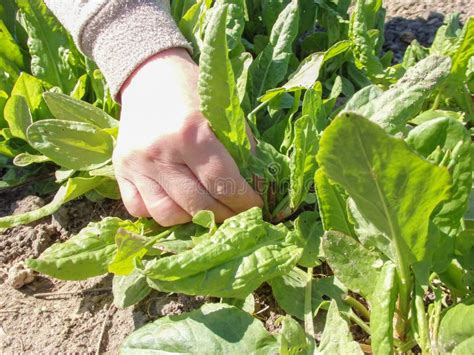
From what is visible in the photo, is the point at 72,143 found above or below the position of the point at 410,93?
below

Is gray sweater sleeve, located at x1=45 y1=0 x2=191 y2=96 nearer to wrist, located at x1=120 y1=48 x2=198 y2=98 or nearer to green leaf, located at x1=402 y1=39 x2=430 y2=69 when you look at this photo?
wrist, located at x1=120 y1=48 x2=198 y2=98

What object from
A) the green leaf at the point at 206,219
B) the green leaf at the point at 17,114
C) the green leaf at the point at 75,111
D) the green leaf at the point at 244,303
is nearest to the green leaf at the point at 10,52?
→ the green leaf at the point at 17,114

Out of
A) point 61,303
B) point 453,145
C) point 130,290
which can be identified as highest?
point 453,145

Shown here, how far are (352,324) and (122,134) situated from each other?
2.06 ft

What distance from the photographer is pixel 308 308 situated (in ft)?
3.77

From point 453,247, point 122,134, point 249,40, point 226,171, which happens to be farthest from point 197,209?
point 249,40

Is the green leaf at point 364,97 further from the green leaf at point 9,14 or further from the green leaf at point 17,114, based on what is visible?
the green leaf at point 9,14

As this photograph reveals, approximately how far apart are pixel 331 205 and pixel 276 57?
2.05ft

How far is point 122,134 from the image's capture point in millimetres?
1275

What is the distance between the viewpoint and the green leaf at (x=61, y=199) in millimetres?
1394

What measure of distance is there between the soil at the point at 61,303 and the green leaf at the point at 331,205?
223 millimetres

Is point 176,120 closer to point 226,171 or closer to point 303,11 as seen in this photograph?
point 226,171

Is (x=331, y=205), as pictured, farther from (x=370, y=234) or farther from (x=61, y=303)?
(x=61, y=303)

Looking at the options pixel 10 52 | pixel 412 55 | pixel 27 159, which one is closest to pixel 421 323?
pixel 412 55
